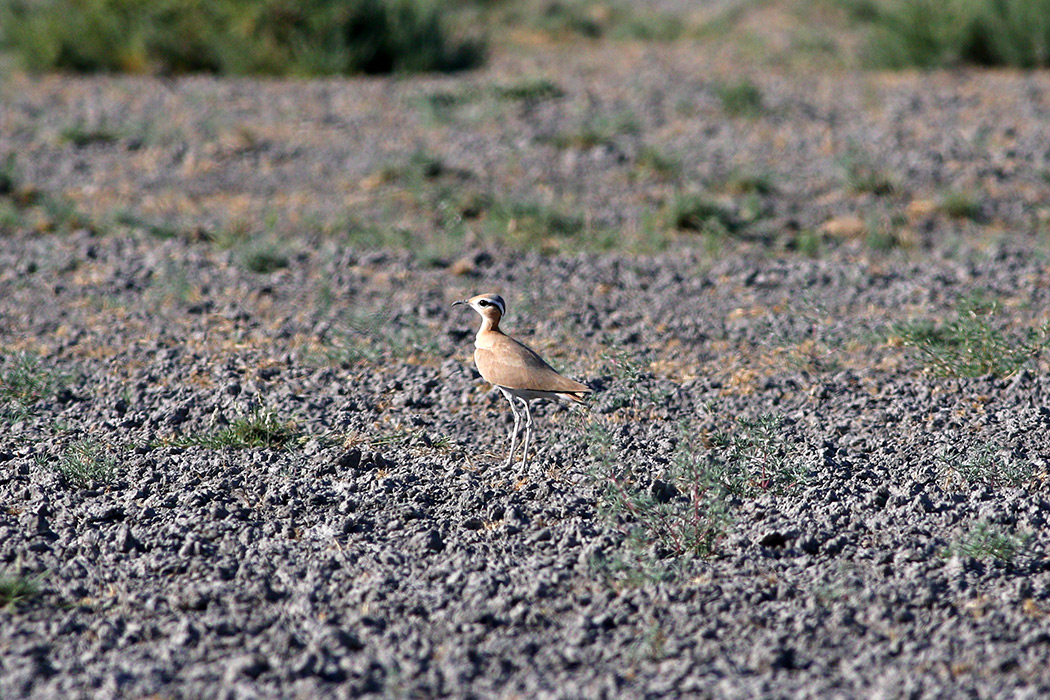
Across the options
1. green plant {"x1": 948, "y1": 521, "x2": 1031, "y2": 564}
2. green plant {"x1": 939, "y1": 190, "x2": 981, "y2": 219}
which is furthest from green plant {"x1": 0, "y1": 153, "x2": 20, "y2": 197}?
green plant {"x1": 948, "y1": 521, "x2": 1031, "y2": 564}

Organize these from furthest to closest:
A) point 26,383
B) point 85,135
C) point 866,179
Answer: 1. point 85,135
2. point 866,179
3. point 26,383

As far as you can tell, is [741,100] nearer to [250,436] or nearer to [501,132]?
[501,132]

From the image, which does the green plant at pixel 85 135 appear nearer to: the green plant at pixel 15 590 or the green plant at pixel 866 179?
the green plant at pixel 866 179

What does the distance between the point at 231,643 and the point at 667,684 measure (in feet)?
4.44

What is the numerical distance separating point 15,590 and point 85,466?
1.08 m

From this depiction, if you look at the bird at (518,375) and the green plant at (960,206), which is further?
the green plant at (960,206)

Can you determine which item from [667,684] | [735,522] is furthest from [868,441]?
[667,684]

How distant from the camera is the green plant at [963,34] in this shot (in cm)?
1309

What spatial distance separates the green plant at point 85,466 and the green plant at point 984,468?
11.1ft

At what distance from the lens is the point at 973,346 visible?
6383 millimetres

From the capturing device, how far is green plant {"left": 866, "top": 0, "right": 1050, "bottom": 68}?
13.1 meters

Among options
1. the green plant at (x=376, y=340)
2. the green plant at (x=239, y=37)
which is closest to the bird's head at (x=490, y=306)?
the green plant at (x=376, y=340)

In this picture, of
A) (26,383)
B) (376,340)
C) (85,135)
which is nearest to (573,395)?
(376,340)

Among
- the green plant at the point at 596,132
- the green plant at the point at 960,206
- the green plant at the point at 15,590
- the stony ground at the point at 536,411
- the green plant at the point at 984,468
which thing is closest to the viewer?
the stony ground at the point at 536,411
